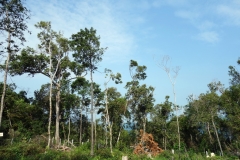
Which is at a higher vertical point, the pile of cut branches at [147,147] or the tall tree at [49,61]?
the tall tree at [49,61]

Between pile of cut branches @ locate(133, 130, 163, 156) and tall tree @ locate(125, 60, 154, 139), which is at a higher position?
tall tree @ locate(125, 60, 154, 139)

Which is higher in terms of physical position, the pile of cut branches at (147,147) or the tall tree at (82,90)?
the tall tree at (82,90)

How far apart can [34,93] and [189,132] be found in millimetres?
21810

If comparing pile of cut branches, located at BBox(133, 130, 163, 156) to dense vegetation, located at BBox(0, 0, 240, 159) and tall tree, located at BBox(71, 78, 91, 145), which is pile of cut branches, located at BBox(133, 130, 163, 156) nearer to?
dense vegetation, located at BBox(0, 0, 240, 159)

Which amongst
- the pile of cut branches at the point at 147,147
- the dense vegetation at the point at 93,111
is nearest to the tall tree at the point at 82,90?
the dense vegetation at the point at 93,111

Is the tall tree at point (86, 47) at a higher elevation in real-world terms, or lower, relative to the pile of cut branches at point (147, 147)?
higher

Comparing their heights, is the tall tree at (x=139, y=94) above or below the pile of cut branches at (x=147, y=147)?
above

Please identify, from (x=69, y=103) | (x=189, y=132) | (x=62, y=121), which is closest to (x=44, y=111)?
(x=62, y=121)

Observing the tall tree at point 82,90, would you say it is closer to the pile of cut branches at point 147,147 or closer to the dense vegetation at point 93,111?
the dense vegetation at point 93,111

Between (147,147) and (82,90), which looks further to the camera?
(82,90)

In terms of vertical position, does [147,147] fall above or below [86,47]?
below

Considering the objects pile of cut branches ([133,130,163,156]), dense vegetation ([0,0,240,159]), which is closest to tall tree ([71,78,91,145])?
dense vegetation ([0,0,240,159])

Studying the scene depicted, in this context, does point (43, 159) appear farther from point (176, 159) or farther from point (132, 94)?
point (132, 94)

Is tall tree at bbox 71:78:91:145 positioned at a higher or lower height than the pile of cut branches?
higher
